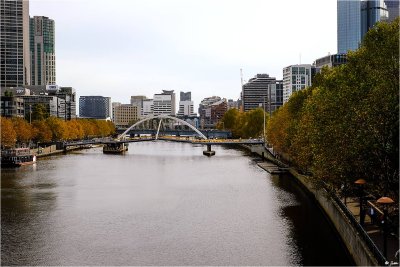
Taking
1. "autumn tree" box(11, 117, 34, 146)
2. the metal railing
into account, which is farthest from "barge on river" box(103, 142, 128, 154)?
the metal railing

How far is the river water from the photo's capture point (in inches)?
1277

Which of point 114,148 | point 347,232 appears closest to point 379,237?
point 347,232

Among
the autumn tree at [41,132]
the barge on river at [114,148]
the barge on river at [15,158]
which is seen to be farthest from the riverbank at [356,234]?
the autumn tree at [41,132]

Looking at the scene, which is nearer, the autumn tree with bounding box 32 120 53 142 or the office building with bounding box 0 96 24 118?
the autumn tree with bounding box 32 120 53 142

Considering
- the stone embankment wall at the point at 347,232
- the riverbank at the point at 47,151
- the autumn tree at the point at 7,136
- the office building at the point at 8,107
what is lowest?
the stone embankment wall at the point at 347,232

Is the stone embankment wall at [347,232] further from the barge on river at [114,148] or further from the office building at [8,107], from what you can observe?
the office building at [8,107]

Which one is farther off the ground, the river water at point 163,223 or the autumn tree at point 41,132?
the autumn tree at point 41,132

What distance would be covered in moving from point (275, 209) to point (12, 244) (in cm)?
2200

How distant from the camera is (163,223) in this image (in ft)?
136

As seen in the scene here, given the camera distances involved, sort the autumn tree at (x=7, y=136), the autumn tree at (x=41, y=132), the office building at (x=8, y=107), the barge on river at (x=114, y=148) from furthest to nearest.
Answer: the office building at (x=8, y=107) → the barge on river at (x=114, y=148) → the autumn tree at (x=41, y=132) → the autumn tree at (x=7, y=136)

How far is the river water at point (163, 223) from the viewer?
32.4 metres

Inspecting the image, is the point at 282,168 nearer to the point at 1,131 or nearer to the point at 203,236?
the point at 203,236

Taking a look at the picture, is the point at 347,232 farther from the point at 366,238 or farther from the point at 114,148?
the point at 114,148

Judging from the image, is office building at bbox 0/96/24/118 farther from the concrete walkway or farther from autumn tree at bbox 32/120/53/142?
the concrete walkway
